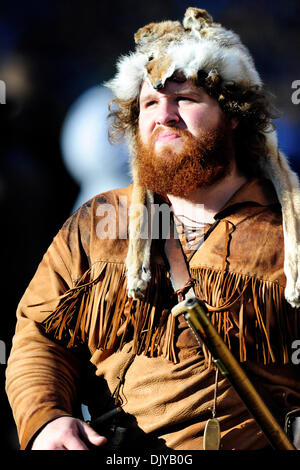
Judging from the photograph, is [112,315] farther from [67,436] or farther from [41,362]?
[67,436]

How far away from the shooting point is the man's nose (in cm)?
214

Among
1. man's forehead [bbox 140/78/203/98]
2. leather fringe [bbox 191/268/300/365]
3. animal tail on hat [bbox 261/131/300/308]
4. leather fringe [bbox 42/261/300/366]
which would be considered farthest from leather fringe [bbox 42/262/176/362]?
man's forehead [bbox 140/78/203/98]

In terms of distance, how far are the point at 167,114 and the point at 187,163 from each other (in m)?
0.19

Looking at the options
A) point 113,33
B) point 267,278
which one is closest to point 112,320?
point 267,278

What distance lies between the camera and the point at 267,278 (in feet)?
6.52

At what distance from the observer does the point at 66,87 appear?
→ 2986mm

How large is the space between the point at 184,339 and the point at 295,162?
3.94 feet

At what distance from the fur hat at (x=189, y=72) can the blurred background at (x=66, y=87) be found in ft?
1.66

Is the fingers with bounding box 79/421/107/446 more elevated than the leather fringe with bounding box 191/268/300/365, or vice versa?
the leather fringe with bounding box 191/268/300/365

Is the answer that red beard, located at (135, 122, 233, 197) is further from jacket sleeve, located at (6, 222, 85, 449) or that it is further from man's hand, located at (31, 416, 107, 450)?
man's hand, located at (31, 416, 107, 450)

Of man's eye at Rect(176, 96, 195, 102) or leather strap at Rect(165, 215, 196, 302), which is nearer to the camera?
leather strap at Rect(165, 215, 196, 302)

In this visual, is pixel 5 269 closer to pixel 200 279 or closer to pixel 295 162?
pixel 200 279

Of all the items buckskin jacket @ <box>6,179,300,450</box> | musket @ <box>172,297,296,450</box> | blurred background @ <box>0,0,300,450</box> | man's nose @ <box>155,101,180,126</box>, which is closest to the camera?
musket @ <box>172,297,296,450</box>

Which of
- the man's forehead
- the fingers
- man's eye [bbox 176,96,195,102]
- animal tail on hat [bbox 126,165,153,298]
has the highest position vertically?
the man's forehead
